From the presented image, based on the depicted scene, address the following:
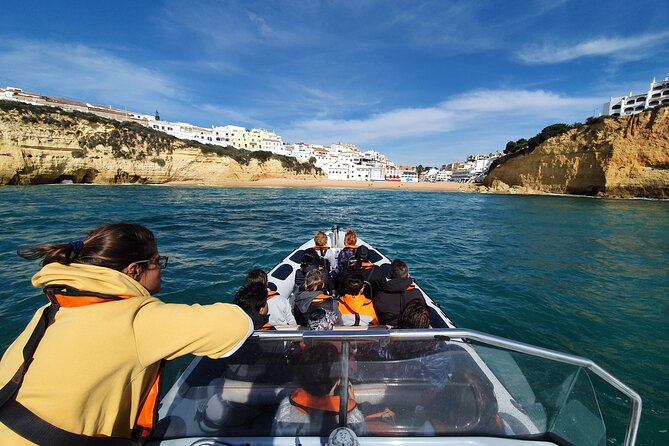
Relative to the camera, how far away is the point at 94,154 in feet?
146

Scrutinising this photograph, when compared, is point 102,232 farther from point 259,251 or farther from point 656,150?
point 656,150

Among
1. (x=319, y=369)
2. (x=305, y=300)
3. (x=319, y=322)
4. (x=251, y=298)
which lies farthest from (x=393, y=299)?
(x=319, y=369)

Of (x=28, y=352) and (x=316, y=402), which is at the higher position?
(x=28, y=352)

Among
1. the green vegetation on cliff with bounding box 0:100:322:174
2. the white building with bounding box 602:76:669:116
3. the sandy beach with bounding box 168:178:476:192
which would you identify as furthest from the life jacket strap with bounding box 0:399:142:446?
the white building with bounding box 602:76:669:116

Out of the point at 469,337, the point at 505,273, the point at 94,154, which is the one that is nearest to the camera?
the point at 469,337

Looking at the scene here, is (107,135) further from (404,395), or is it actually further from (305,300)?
(404,395)

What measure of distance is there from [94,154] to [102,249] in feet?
189

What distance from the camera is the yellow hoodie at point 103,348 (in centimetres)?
104

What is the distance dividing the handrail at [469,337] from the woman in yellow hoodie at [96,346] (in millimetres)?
608

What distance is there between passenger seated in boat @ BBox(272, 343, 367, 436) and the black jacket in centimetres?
182

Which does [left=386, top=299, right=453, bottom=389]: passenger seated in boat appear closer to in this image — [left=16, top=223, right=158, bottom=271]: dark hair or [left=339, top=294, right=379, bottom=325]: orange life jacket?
[left=339, top=294, right=379, bottom=325]: orange life jacket

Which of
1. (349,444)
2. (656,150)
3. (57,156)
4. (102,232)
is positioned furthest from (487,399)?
(57,156)

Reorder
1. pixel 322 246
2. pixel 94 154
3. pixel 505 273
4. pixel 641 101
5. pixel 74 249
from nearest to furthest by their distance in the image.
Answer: pixel 74 249 < pixel 322 246 < pixel 505 273 < pixel 94 154 < pixel 641 101

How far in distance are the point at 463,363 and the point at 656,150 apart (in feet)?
171
